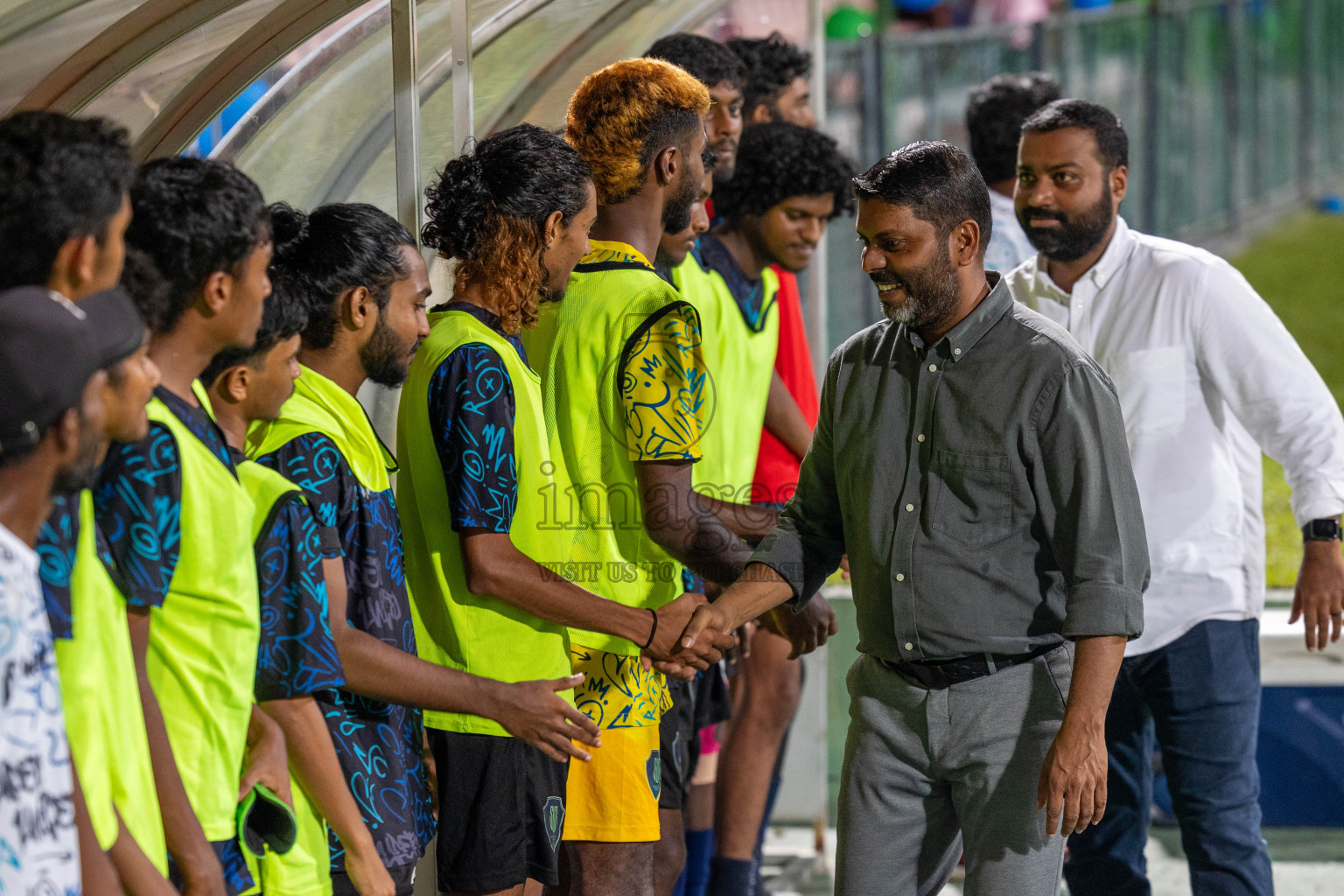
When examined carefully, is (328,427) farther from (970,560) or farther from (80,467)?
(970,560)

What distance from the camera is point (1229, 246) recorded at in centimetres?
1134

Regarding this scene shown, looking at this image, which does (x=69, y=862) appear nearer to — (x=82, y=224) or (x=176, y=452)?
(x=176, y=452)

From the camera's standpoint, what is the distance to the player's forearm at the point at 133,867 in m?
1.45

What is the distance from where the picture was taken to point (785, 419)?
3688mm

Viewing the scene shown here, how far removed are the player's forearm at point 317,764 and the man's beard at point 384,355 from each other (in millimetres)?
522

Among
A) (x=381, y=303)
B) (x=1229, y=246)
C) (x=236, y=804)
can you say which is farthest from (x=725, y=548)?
(x=1229, y=246)


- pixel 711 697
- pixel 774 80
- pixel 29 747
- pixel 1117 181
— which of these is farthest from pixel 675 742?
pixel 774 80

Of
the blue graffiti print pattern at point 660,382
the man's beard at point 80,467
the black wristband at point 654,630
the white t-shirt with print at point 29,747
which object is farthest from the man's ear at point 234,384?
the black wristband at point 654,630

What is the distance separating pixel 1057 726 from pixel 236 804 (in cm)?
125

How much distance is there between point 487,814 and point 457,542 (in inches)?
17.4

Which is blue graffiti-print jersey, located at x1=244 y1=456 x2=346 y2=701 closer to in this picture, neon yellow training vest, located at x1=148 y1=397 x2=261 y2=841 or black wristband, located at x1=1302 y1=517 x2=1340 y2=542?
neon yellow training vest, located at x1=148 y1=397 x2=261 y2=841

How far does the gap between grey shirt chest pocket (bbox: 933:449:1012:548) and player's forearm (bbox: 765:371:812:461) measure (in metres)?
1.37

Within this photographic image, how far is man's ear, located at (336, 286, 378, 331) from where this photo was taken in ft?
6.95

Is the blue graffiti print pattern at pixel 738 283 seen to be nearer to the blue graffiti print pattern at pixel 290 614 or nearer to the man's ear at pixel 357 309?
the man's ear at pixel 357 309
